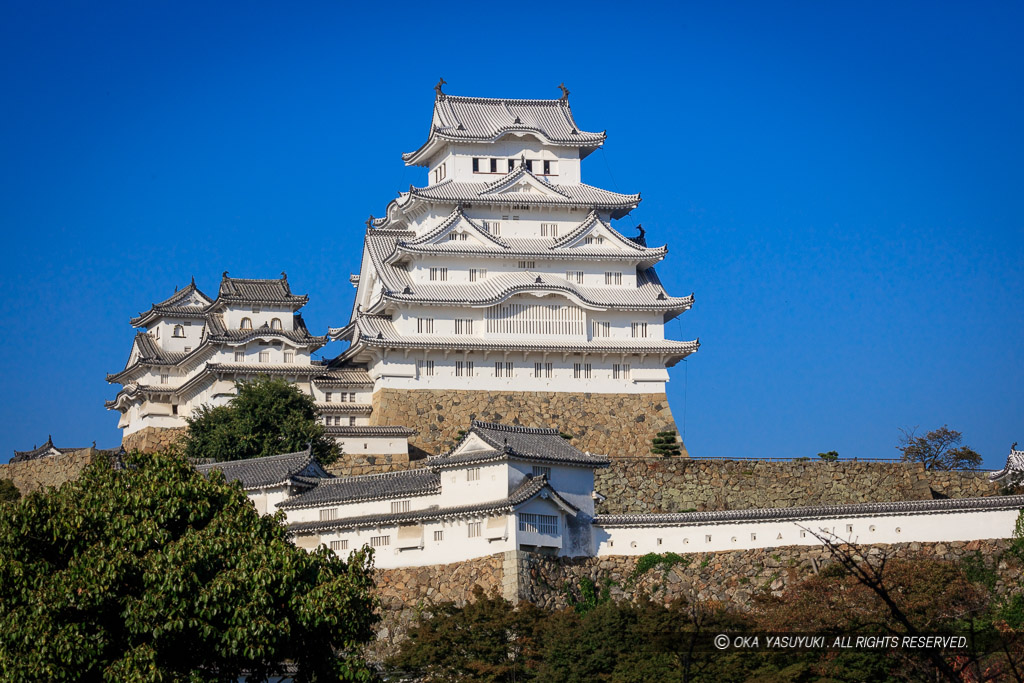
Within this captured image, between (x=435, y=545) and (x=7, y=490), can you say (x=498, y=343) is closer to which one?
(x=435, y=545)

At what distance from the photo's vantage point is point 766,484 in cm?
4847

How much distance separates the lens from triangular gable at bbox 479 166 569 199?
190 feet

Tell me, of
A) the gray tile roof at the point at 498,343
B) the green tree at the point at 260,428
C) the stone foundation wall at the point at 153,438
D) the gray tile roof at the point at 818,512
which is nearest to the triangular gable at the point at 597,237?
the gray tile roof at the point at 498,343

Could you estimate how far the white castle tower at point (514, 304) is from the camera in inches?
2110

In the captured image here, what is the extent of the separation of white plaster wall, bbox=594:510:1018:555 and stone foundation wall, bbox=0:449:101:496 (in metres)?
21.1

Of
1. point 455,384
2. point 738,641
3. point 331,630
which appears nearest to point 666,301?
point 455,384

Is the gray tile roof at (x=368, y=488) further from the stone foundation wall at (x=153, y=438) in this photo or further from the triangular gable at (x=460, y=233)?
the triangular gable at (x=460, y=233)

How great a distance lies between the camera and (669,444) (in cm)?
5228

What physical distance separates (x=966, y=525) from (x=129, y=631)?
2189cm

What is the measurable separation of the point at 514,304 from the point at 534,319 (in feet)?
2.97

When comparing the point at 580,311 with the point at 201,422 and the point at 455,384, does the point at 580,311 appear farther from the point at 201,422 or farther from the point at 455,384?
the point at 201,422

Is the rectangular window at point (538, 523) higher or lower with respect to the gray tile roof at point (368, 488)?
lower

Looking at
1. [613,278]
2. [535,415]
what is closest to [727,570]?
[535,415]

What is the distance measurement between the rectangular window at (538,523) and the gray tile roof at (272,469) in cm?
748
